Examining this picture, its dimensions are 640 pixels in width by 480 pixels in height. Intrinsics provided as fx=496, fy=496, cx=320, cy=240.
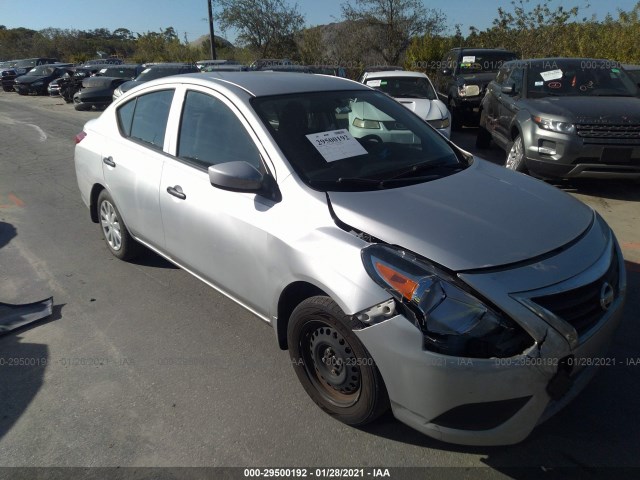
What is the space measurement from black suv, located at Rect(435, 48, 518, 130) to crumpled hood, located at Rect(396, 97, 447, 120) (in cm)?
195

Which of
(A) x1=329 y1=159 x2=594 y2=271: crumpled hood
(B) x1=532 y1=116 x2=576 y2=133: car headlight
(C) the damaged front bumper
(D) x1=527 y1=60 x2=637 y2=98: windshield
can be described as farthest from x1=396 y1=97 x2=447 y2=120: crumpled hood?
(C) the damaged front bumper

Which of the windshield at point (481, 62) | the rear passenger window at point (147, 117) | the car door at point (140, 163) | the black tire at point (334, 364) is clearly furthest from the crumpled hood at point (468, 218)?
the windshield at point (481, 62)

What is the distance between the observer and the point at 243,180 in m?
2.70

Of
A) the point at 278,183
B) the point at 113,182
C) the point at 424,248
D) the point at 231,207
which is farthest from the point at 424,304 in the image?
the point at 113,182

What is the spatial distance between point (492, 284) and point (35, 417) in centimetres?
250

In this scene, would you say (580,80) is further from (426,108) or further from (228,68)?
(228,68)

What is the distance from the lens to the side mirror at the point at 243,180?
8.89ft

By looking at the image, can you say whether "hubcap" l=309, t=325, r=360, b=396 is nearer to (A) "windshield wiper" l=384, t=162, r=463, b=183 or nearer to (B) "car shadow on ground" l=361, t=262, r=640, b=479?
(B) "car shadow on ground" l=361, t=262, r=640, b=479

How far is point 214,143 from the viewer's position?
3258 millimetres

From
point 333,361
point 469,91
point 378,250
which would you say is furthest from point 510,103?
point 333,361

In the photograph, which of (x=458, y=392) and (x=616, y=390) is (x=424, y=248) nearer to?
(x=458, y=392)

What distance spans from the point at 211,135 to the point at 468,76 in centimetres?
1032

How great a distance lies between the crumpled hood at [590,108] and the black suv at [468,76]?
425 centimetres

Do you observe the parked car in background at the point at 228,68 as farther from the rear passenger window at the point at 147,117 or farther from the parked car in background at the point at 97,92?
the rear passenger window at the point at 147,117
